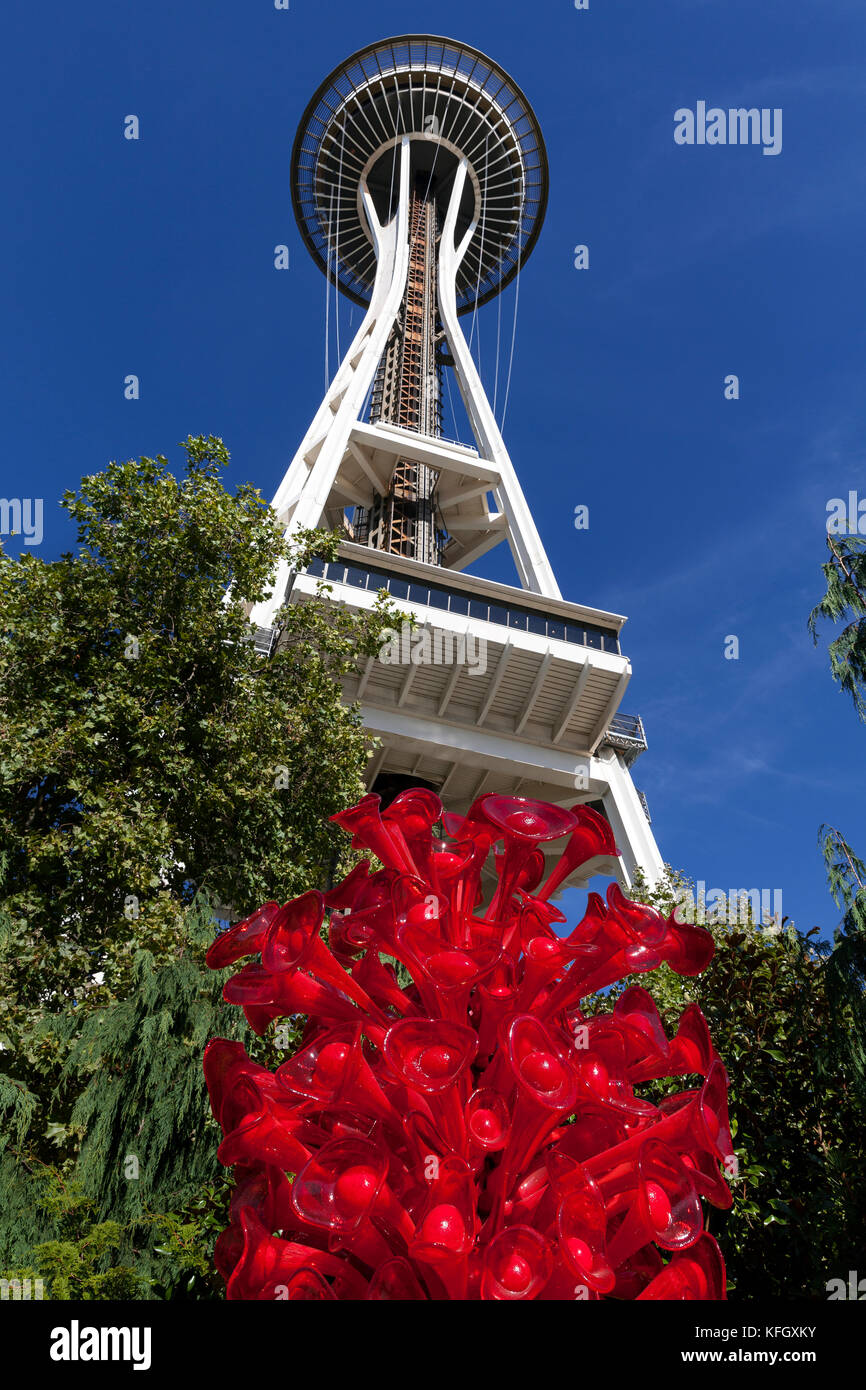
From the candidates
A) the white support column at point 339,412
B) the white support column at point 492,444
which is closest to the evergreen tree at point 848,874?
the white support column at point 339,412

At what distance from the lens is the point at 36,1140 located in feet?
26.1

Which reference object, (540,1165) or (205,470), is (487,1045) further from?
(205,470)

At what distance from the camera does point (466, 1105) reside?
308 cm

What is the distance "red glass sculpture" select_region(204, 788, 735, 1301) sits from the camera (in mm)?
2816

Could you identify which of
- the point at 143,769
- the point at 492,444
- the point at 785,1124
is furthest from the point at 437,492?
the point at 785,1124

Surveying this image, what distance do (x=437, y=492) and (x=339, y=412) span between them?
7.17 meters

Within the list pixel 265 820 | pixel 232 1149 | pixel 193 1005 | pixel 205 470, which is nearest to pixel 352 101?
pixel 205 470

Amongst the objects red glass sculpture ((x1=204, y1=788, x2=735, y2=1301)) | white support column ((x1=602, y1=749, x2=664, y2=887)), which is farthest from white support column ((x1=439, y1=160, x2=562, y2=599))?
red glass sculpture ((x1=204, y1=788, x2=735, y2=1301))

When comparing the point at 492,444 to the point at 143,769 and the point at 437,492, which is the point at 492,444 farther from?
the point at 143,769

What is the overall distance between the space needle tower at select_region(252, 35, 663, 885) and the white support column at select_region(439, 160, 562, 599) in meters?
0.09

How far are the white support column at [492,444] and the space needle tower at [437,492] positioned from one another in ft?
0.30

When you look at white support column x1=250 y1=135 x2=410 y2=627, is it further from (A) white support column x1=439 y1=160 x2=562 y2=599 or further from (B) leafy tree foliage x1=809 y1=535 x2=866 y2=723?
(B) leafy tree foliage x1=809 y1=535 x2=866 y2=723

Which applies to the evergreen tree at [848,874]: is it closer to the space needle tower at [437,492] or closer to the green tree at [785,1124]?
the green tree at [785,1124]

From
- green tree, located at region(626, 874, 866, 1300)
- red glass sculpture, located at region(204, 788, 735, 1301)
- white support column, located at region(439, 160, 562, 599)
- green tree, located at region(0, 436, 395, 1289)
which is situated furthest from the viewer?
white support column, located at region(439, 160, 562, 599)
